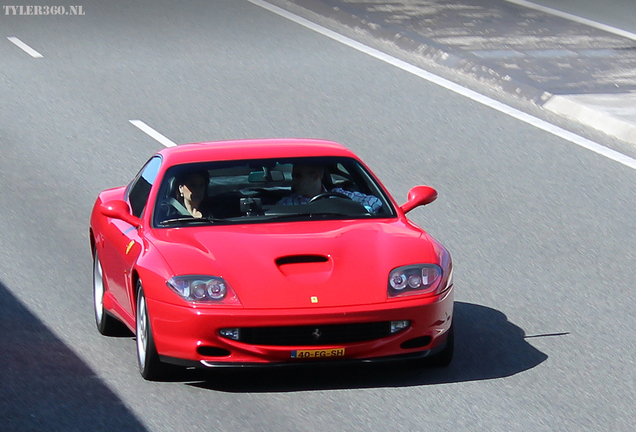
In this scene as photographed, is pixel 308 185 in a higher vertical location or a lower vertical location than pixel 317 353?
higher

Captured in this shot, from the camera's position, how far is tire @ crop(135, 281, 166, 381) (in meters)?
7.61

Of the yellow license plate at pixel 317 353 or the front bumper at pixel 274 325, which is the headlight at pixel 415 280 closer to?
the front bumper at pixel 274 325

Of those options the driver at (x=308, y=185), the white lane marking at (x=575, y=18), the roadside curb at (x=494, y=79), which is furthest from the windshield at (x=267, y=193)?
the white lane marking at (x=575, y=18)

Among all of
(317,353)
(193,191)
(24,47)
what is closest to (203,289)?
(317,353)

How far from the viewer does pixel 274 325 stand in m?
7.26

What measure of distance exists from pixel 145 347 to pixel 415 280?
1.57 m

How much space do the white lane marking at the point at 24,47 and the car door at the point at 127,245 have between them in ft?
35.6

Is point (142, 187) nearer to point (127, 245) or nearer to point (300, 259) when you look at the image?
point (127, 245)

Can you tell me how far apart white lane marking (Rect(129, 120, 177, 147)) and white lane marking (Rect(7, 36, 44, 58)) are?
14.0 ft

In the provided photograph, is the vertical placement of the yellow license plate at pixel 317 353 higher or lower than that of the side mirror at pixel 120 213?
lower

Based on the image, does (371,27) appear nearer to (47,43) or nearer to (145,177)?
(47,43)

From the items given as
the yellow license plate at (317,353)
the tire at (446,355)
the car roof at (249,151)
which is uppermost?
the car roof at (249,151)

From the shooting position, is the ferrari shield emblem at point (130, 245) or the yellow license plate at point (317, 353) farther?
the ferrari shield emblem at point (130, 245)

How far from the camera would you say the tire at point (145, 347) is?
7605 millimetres
